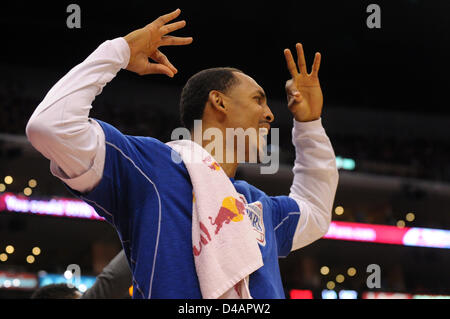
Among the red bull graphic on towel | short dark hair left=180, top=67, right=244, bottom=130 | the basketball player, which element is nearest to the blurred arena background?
short dark hair left=180, top=67, right=244, bottom=130

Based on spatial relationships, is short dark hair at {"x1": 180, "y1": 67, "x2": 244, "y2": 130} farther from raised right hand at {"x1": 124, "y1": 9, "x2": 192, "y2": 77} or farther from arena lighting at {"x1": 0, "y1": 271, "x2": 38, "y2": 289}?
arena lighting at {"x1": 0, "y1": 271, "x2": 38, "y2": 289}

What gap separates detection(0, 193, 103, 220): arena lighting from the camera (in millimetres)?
8578

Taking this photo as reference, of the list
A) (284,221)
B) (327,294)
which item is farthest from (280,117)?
(284,221)

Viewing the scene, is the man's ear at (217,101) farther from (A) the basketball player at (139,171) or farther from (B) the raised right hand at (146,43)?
(B) the raised right hand at (146,43)

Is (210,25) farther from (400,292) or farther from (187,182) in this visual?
(187,182)

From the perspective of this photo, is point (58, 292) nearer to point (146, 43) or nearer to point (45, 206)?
point (146, 43)

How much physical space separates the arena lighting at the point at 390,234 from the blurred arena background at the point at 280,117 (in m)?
0.02

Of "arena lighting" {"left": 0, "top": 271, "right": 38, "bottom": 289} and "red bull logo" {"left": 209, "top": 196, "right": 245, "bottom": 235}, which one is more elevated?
"red bull logo" {"left": 209, "top": 196, "right": 245, "bottom": 235}

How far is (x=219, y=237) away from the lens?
1352mm

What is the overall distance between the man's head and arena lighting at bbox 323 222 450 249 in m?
7.98

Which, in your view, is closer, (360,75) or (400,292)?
(400,292)

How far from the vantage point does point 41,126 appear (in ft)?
4.06
